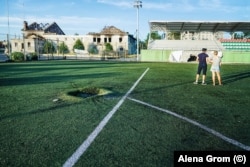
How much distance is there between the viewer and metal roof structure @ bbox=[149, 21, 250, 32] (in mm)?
44469

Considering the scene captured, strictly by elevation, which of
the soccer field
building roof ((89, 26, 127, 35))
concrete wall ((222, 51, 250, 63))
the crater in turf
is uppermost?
building roof ((89, 26, 127, 35))

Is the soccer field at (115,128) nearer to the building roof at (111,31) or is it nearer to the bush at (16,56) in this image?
the bush at (16,56)

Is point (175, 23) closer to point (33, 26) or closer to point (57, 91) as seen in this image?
point (57, 91)

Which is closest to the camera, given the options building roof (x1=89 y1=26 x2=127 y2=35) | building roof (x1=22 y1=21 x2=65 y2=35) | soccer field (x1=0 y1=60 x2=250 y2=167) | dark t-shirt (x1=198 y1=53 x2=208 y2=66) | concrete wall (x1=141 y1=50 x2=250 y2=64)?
soccer field (x1=0 y1=60 x2=250 y2=167)

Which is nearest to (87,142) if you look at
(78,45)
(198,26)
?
(198,26)

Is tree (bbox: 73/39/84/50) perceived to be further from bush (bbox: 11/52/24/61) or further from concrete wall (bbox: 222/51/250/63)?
concrete wall (bbox: 222/51/250/63)

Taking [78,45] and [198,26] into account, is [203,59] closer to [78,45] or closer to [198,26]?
[198,26]

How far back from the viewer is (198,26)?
46.9 meters

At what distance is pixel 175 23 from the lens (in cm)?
4503

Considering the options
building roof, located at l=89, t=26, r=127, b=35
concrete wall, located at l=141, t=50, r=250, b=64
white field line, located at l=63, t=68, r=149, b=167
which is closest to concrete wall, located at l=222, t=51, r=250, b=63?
concrete wall, located at l=141, t=50, r=250, b=64

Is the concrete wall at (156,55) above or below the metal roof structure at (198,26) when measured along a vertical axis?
below

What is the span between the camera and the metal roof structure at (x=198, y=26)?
4447 cm

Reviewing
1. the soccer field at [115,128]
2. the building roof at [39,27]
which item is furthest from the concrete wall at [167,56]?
the building roof at [39,27]

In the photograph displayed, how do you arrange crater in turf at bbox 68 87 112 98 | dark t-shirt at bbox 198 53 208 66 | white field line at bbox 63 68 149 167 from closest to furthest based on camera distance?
white field line at bbox 63 68 149 167, crater in turf at bbox 68 87 112 98, dark t-shirt at bbox 198 53 208 66
